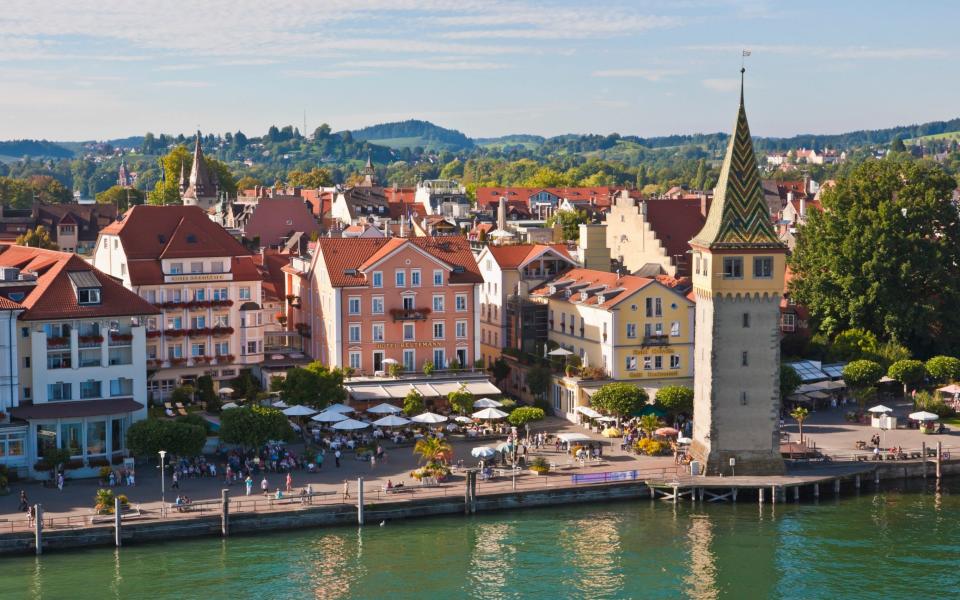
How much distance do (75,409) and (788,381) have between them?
128 ft

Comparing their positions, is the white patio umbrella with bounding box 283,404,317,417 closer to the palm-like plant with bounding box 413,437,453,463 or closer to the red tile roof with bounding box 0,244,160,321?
the palm-like plant with bounding box 413,437,453,463

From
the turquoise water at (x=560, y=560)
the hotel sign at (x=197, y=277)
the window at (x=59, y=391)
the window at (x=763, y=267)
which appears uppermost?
the window at (x=763, y=267)

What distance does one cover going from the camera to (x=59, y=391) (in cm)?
6338

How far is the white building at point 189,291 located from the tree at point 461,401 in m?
13.8

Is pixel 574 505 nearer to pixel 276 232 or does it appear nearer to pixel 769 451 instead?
pixel 769 451

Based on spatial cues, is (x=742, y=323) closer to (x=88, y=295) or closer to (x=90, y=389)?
(x=90, y=389)

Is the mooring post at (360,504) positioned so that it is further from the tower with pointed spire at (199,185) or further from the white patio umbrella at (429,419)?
the tower with pointed spire at (199,185)

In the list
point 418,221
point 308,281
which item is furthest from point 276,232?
point 308,281

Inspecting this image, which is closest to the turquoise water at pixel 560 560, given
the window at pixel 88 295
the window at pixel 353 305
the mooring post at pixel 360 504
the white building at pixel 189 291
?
the mooring post at pixel 360 504

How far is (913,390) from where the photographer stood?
80.9 metres

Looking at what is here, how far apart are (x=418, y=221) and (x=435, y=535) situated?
245ft

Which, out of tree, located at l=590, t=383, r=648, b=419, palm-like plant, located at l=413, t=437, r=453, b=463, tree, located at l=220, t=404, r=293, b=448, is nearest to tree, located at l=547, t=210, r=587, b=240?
tree, located at l=590, t=383, r=648, b=419

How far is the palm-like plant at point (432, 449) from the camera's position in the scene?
62.1 meters

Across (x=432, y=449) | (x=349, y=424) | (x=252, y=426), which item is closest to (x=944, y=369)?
(x=432, y=449)
